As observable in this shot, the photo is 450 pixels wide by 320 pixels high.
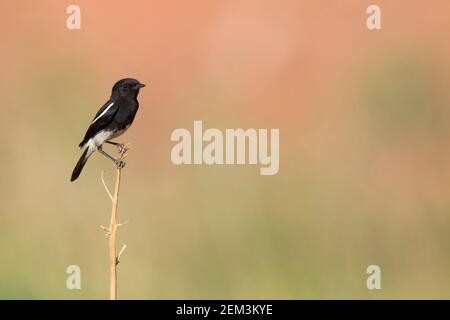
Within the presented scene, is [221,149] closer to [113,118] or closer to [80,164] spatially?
[113,118]

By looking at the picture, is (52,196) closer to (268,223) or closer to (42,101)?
(42,101)

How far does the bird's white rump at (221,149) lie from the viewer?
21.5 feet

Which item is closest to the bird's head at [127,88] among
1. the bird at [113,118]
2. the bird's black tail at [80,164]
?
the bird at [113,118]

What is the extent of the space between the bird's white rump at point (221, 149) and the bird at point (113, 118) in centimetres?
116

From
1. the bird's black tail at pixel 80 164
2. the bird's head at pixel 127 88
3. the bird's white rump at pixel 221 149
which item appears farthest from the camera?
the bird's white rump at pixel 221 149

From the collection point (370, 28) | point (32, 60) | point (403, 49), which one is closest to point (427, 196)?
point (403, 49)

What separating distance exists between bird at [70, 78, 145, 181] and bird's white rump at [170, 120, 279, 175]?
1.16 metres

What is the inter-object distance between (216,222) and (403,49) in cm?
291

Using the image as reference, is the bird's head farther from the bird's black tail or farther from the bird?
the bird's black tail

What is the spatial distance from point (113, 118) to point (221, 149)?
1.41 m

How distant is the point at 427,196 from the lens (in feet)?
21.4

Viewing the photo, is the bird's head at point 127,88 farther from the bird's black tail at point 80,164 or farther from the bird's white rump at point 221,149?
the bird's white rump at point 221,149

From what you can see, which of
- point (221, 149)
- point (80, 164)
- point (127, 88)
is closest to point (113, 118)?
point (127, 88)

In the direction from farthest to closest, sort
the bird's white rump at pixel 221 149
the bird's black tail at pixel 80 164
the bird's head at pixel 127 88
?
the bird's white rump at pixel 221 149 < the bird's head at pixel 127 88 < the bird's black tail at pixel 80 164
